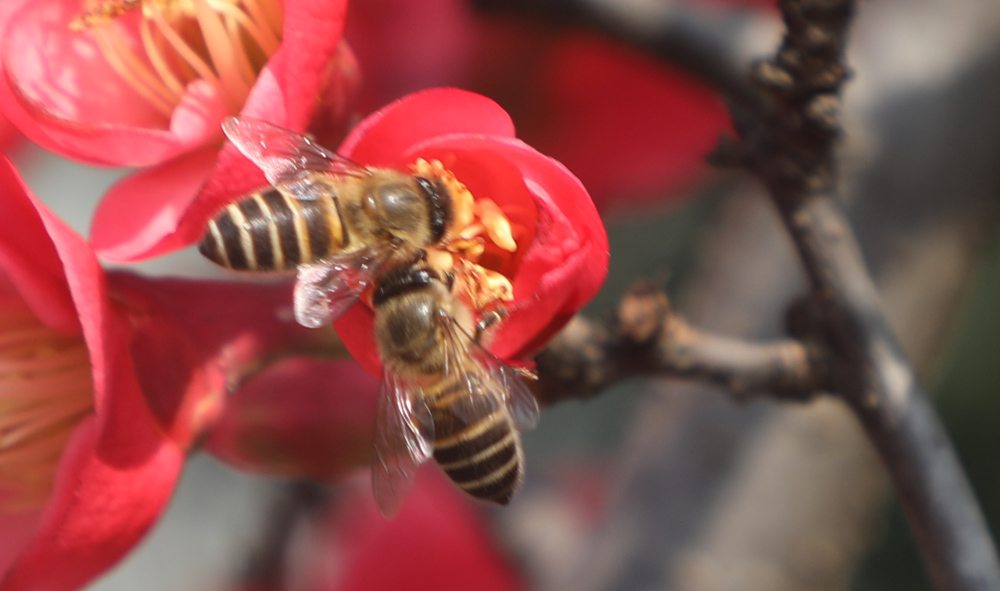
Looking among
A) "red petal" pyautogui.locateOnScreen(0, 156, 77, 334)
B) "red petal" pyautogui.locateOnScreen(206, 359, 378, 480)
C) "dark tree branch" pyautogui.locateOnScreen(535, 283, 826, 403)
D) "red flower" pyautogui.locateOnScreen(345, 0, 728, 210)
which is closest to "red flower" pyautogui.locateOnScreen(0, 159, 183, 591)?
"red petal" pyautogui.locateOnScreen(0, 156, 77, 334)

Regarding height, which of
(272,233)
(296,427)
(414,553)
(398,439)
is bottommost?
(414,553)

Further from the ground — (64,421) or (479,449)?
(479,449)

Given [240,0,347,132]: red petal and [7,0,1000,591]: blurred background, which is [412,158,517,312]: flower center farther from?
[7,0,1000,591]: blurred background

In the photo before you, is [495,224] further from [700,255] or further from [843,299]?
[700,255]

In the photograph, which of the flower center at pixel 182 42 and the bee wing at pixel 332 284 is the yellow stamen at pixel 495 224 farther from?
the flower center at pixel 182 42

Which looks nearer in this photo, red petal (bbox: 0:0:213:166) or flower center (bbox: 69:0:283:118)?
red petal (bbox: 0:0:213:166)

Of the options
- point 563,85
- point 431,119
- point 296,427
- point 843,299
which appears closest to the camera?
point 431,119

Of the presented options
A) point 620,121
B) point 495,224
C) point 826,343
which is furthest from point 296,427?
point 620,121
